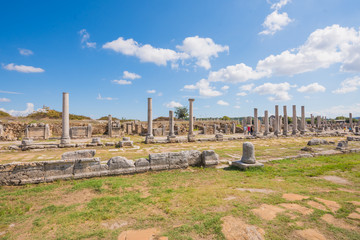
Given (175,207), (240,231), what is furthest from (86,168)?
(240,231)

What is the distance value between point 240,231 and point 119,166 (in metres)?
4.78

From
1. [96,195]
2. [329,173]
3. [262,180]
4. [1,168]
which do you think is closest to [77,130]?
[1,168]

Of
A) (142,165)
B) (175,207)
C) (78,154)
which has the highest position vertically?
(78,154)

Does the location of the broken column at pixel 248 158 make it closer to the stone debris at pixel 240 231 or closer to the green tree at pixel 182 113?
the stone debris at pixel 240 231

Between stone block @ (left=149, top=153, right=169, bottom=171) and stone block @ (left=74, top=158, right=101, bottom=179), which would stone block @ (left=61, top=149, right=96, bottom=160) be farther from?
stone block @ (left=149, top=153, right=169, bottom=171)

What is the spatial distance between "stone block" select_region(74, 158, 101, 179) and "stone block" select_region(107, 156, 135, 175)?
424mm

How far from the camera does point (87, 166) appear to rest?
588cm

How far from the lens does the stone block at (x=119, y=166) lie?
612 centimetres

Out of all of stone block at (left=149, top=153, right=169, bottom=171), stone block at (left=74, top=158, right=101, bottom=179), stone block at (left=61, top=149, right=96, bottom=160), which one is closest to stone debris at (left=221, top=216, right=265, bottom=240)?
stone block at (left=149, top=153, right=169, bottom=171)

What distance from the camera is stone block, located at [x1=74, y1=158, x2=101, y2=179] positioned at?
575cm

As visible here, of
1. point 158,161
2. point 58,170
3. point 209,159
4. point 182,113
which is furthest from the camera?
point 182,113

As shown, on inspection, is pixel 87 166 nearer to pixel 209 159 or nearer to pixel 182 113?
pixel 209 159

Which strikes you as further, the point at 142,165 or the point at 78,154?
the point at 78,154

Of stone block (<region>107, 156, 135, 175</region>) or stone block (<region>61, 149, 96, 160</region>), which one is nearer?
stone block (<region>107, 156, 135, 175</region>)
